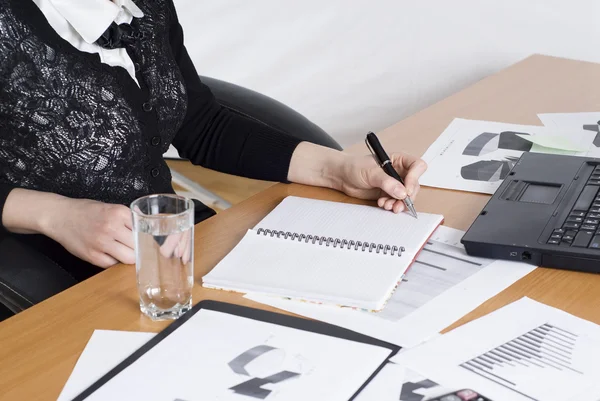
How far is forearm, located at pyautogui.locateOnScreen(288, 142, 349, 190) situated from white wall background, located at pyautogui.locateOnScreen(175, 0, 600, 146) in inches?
43.5

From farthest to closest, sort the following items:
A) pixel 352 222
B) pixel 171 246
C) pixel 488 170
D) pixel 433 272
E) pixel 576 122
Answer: pixel 576 122 → pixel 488 170 → pixel 352 222 → pixel 433 272 → pixel 171 246

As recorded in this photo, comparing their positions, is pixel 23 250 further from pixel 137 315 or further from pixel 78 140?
pixel 137 315

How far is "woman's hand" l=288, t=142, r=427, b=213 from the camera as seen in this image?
124cm

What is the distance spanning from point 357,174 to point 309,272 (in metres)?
0.30

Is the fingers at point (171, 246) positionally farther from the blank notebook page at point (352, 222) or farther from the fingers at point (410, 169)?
the fingers at point (410, 169)

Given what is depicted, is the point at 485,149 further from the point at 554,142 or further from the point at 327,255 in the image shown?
the point at 327,255

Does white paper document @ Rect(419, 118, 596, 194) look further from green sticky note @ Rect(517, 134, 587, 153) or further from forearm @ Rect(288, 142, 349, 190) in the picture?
forearm @ Rect(288, 142, 349, 190)

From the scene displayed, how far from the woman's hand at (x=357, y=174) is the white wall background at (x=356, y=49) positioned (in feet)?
3.59

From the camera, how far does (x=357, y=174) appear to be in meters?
1.30

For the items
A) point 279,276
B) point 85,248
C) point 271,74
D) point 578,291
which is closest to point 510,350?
point 578,291

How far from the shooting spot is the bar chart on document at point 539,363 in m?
0.83

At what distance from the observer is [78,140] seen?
1.31m

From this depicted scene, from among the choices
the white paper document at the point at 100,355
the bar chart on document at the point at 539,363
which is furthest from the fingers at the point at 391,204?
the white paper document at the point at 100,355

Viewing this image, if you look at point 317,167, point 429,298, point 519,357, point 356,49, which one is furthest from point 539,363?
point 356,49
